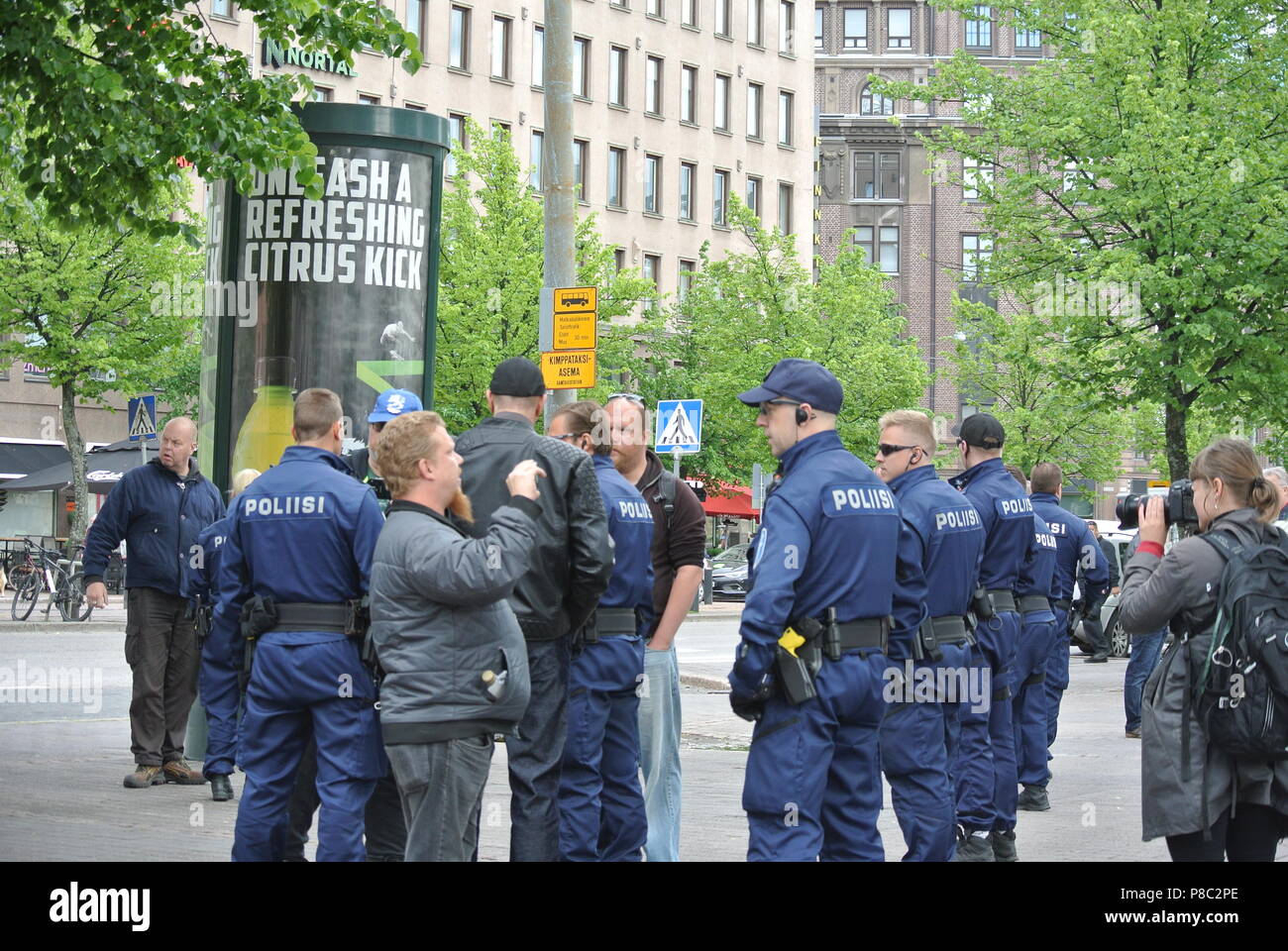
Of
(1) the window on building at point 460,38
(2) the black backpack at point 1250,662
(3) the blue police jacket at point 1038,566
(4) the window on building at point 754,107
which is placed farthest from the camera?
(4) the window on building at point 754,107

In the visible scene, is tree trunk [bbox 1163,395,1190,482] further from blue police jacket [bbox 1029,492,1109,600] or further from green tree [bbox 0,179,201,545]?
green tree [bbox 0,179,201,545]

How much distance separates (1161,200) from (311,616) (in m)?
19.4

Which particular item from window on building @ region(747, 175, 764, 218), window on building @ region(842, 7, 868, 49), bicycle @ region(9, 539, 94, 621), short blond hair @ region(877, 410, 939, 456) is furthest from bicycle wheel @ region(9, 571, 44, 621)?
window on building @ region(842, 7, 868, 49)

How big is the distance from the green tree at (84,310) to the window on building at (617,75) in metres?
23.7

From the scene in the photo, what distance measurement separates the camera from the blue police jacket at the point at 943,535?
772 cm

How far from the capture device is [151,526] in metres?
10.6

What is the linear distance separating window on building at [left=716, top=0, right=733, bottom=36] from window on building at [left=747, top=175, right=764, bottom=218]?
517 cm

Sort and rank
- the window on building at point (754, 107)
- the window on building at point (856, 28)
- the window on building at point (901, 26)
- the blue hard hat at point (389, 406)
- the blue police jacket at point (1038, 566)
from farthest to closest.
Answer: the window on building at point (856, 28), the window on building at point (901, 26), the window on building at point (754, 107), the blue police jacket at point (1038, 566), the blue hard hat at point (389, 406)

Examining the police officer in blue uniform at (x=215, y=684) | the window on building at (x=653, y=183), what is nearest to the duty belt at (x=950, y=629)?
the police officer in blue uniform at (x=215, y=684)

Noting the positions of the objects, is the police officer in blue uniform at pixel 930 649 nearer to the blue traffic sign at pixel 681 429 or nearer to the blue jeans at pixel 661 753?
the blue jeans at pixel 661 753

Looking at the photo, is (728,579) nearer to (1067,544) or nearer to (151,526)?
(1067,544)

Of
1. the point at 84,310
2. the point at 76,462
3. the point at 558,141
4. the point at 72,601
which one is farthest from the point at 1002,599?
the point at 84,310

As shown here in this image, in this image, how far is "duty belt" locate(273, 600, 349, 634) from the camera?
20.9 feet
